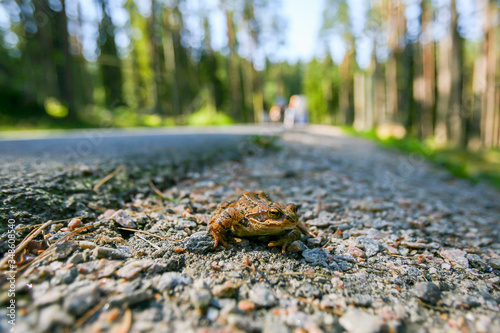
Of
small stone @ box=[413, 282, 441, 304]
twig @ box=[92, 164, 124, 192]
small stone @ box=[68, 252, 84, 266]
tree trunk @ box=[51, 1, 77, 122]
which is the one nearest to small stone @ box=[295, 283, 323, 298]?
small stone @ box=[413, 282, 441, 304]

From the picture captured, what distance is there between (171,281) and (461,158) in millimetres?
13751

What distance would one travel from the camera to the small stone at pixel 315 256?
2.21 meters

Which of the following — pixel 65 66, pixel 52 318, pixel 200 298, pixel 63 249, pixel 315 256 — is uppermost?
pixel 65 66

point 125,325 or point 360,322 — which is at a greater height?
point 125,325

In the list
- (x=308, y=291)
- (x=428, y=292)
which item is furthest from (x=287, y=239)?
(x=428, y=292)

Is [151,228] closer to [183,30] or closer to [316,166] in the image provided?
[316,166]

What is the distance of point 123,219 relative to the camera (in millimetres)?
2502

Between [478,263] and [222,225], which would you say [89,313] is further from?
[478,263]

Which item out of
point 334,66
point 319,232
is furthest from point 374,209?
point 334,66

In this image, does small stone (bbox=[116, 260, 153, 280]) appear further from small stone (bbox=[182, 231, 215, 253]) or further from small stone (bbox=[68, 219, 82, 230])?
small stone (bbox=[68, 219, 82, 230])

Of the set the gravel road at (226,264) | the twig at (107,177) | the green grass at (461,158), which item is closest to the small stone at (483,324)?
the gravel road at (226,264)

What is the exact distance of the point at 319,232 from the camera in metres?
2.73

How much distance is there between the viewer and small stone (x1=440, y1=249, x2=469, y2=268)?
7.77 ft

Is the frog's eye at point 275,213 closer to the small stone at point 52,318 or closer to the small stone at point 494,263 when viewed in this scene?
the small stone at point 52,318
